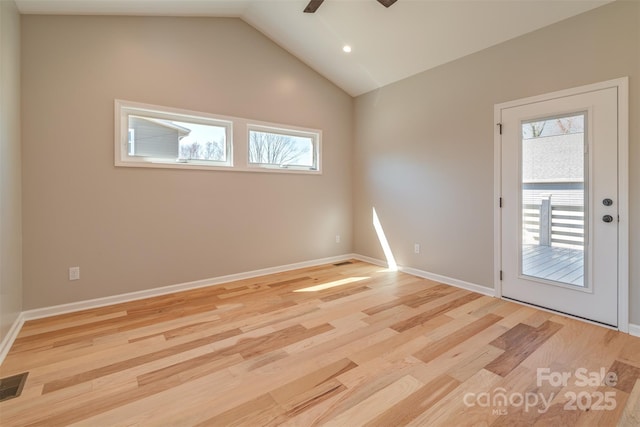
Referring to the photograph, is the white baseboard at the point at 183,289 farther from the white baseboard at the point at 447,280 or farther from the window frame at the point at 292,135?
the window frame at the point at 292,135

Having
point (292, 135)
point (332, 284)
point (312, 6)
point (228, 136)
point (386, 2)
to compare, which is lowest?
point (332, 284)

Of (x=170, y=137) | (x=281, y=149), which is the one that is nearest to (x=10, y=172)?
(x=170, y=137)

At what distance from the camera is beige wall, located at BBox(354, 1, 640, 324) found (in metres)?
2.40

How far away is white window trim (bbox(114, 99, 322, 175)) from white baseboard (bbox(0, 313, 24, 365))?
1.62 metres

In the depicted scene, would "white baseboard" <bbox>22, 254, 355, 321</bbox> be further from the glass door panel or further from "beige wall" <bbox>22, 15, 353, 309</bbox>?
the glass door panel

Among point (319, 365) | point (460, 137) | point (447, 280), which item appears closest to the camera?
point (319, 365)

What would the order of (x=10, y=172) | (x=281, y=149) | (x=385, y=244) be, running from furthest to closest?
(x=385, y=244)
(x=281, y=149)
(x=10, y=172)

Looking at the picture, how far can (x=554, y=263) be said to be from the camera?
2799mm

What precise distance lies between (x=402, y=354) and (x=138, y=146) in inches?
131

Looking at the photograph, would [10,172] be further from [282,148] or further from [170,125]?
[282,148]

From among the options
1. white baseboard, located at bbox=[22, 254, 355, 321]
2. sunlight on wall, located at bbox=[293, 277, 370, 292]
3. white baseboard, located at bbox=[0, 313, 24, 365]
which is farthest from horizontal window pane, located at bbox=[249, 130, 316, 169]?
white baseboard, located at bbox=[0, 313, 24, 365]

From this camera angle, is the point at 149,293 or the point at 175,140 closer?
the point at 149,293

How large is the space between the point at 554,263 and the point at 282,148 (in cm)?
349

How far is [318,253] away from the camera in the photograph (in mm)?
4656
